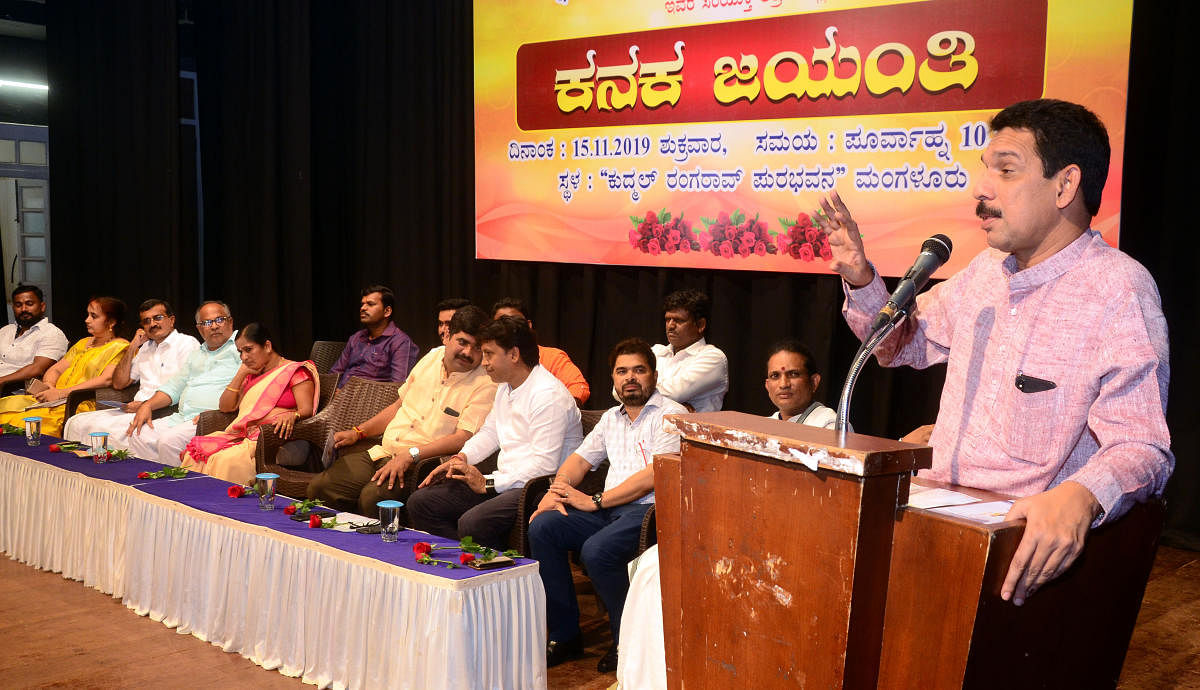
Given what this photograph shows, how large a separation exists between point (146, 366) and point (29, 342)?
3.94ft

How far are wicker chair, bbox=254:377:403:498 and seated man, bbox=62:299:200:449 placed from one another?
1.25 meters

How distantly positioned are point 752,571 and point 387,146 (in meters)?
6.17

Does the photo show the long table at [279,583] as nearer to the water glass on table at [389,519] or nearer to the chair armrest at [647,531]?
the water glass on table at [389,519]

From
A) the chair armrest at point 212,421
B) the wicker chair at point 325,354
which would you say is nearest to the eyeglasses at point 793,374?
the chair armrest at point 212,421

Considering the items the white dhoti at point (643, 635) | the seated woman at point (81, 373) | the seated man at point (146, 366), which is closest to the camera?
the white dhoti at point (643, 635)

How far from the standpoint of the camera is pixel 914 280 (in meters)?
1.34

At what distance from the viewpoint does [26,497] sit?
4.38 m

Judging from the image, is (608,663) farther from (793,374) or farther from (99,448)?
(99,448)

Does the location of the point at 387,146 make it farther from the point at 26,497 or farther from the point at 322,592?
the point at 322,592

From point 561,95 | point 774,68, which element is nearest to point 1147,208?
point 774,68

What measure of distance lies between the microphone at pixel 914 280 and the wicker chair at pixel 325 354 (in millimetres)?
5440

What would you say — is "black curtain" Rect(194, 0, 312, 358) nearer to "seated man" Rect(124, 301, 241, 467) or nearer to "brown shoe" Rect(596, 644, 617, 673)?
"seated man" Rect(124, 301, 241, 467)

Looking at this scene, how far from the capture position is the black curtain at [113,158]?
26.2ft

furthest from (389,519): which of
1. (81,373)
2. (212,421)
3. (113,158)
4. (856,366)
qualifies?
(113,158)
